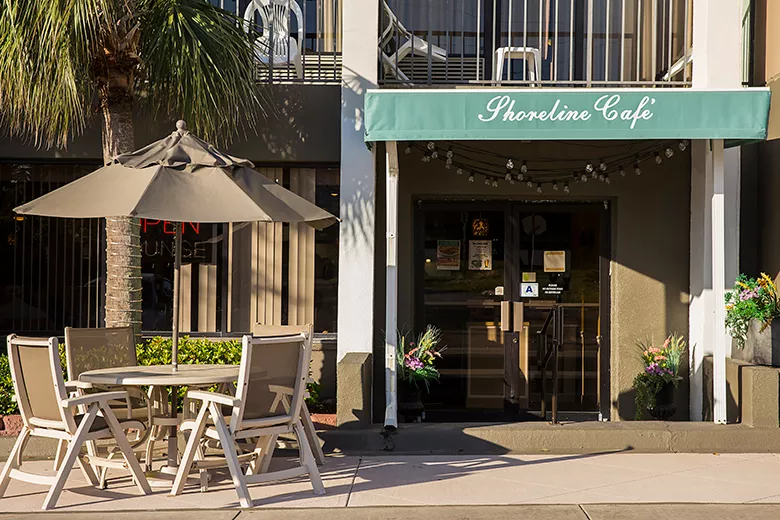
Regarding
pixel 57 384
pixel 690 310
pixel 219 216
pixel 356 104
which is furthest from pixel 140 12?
pixel 690 310

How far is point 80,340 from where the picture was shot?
23.6ft

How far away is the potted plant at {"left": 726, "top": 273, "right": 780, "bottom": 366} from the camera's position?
26.2 ft

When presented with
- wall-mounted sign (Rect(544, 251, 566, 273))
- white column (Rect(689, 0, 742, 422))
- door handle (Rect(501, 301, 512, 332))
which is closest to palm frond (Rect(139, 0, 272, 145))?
door handle (Rect(501, 301, 512, 332))

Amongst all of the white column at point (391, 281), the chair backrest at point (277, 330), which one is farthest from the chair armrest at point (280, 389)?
the white column at point (391, 281)

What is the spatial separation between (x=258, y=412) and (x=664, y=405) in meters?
4.15

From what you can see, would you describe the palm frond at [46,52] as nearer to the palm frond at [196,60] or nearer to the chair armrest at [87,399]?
the palm frond at [196,60]

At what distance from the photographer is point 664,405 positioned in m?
8.60

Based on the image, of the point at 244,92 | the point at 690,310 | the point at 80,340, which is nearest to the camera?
the point at 80,340

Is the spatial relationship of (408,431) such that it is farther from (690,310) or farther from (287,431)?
(690,310)

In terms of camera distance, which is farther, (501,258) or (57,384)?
(501,258)

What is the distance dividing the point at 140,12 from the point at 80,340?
9.45 ft

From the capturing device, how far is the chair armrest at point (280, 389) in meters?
6.32

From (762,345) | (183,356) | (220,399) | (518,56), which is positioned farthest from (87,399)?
(518,56)

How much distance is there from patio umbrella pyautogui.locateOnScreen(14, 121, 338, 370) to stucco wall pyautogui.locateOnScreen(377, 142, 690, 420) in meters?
2.52
